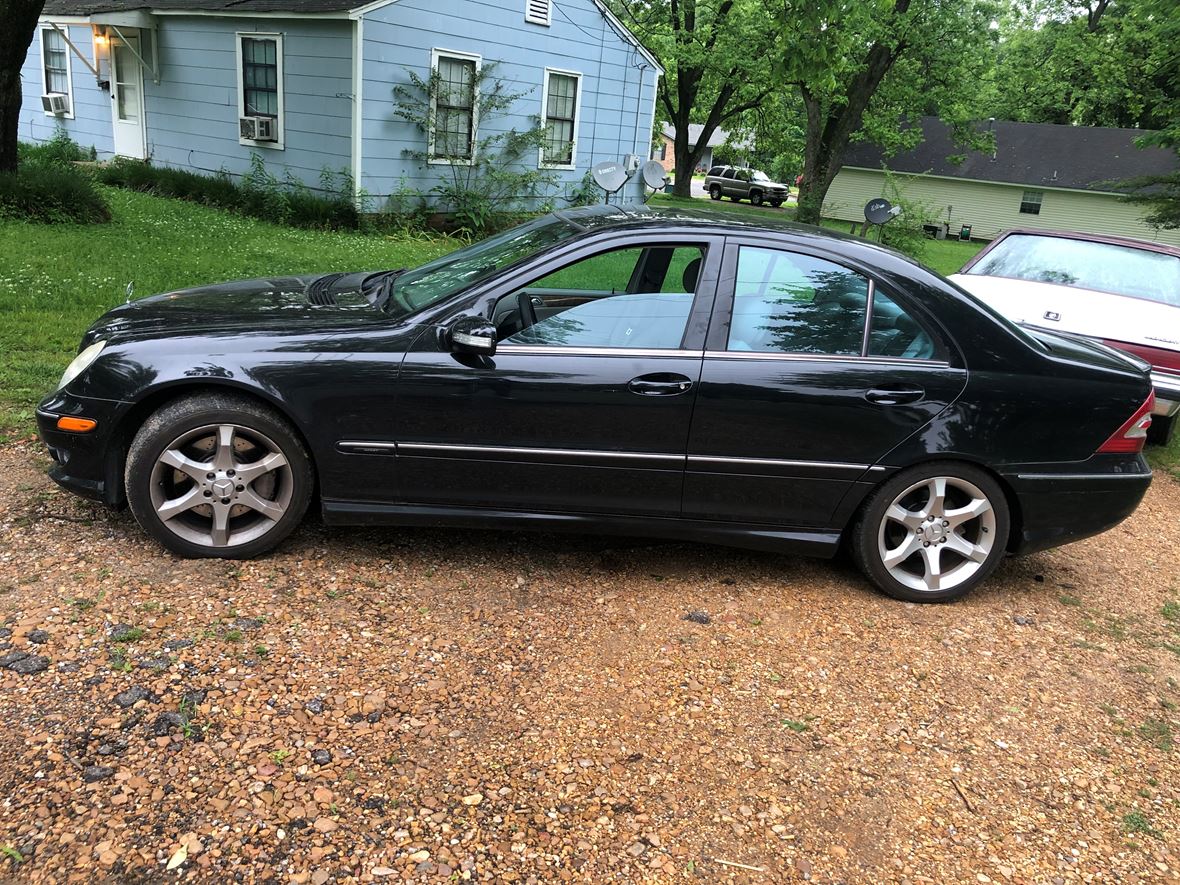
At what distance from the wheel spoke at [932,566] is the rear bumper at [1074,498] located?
1.25 ft

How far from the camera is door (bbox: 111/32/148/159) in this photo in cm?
1689

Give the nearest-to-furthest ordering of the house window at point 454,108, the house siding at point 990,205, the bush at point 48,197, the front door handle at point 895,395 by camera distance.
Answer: the front door handle at point 895,395 → the bush at point 48,197 → the house window at point 454,108 → the house siding at point 990,205

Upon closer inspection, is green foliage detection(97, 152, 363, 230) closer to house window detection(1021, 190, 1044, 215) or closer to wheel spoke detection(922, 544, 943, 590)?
wheel spoke detection(922, 544, 943, 590)

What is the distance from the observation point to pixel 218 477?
3.70 meters

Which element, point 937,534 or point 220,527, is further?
point 937,534

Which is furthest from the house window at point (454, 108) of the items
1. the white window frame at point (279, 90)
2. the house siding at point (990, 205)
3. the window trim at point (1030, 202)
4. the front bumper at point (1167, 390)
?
the window trim at point (1030, 202)

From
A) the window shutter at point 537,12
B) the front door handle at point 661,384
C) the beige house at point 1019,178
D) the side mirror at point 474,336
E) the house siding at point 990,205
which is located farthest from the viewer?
the house siding at point 990,205

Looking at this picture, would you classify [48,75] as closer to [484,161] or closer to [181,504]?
[484,161]

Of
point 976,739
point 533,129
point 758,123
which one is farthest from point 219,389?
point 758,123

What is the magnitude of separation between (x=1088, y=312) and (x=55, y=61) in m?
20.5

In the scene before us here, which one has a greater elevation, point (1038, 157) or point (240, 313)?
point (1038, 157)

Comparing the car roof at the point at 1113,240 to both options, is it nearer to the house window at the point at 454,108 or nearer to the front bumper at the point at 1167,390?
the front bumper at the point at 1167,390

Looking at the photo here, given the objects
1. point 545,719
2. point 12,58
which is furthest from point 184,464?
point 12,58

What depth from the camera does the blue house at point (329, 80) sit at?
46.1 ft
